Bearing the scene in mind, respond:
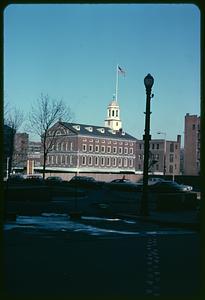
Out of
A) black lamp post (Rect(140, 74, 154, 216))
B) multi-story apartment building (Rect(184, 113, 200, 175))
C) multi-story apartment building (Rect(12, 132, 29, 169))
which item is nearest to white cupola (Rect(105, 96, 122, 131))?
multi-story apartment building (Rect(184, 113, 200, 175))

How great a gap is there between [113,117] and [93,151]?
671 inches

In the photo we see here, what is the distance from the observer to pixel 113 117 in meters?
113

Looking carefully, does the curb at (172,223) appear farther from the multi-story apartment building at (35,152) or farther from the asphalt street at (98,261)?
the multi-story apartment building at (35,152)

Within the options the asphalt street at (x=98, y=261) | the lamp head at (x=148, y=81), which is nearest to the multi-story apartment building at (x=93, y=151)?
the lamp head at (x=148, y=81)

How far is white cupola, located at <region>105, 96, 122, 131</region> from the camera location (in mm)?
109188

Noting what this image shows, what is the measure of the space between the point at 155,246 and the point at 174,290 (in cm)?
453

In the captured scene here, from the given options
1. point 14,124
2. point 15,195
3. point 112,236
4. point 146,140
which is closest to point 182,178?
point 14,124

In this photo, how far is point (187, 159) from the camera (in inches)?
3706

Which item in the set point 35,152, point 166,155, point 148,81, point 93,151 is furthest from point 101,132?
point 148,81

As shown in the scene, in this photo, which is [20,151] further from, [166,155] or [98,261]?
[98,261]

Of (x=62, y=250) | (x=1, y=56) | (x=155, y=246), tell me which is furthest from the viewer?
(x=155, y=246)

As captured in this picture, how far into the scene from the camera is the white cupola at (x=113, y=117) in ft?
358

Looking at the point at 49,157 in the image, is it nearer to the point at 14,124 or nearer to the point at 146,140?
the point at 14,124

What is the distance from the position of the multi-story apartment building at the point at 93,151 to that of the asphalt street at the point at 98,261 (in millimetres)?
74092
